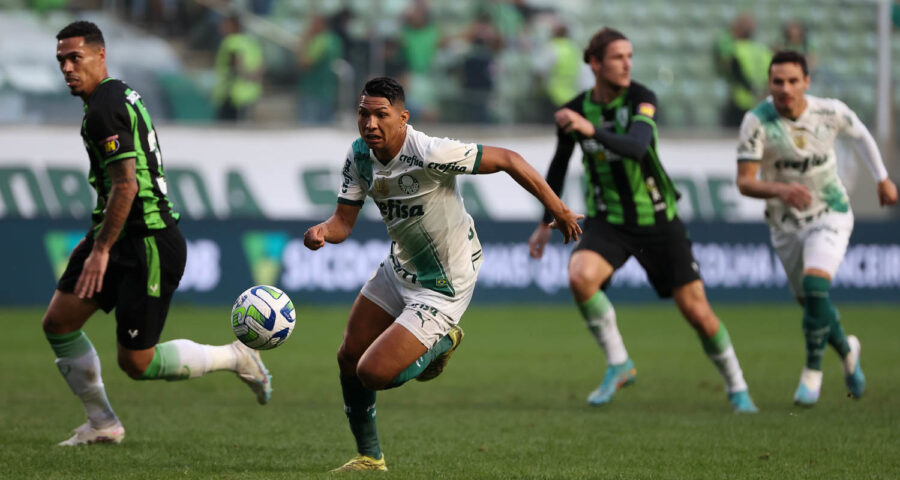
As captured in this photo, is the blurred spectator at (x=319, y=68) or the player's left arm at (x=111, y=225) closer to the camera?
the player's left arm at (x=111, y=225)

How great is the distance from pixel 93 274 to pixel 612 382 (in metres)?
3.99

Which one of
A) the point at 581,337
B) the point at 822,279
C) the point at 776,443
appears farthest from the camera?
the point at 581,337

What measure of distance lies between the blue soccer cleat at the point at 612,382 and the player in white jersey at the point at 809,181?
1199 mm

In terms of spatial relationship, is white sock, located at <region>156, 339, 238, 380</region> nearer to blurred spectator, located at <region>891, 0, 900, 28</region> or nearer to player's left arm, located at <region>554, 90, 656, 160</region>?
player's left arm, located at <region>554, 90, 656, 160</region>

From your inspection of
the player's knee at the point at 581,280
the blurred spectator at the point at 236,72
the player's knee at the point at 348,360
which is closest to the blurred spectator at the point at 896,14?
the blurred spectator at the point at 236,72

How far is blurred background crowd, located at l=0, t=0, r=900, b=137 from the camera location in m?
18.9

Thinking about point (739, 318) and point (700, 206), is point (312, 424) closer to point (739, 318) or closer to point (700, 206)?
point (739, 318)

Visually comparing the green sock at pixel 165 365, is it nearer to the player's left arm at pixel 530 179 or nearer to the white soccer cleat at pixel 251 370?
the white soccer cleat at pixel 251 370

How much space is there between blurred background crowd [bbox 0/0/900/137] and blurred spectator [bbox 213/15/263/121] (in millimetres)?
21

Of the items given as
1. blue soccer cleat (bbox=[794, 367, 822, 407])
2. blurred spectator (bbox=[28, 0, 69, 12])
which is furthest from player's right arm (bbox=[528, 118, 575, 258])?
blurred spectator (bbox=[28, 0, 69, 12])

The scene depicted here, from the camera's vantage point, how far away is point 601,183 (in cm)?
877

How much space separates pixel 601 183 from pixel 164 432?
3502 mm

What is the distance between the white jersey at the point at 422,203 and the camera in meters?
5.95

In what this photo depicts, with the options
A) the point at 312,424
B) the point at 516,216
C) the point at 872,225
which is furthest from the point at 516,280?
the point at 312,424
